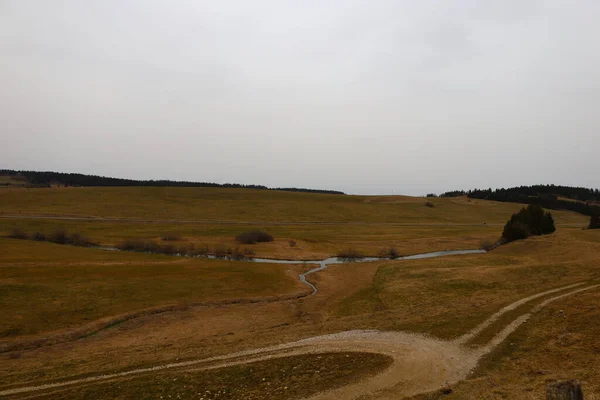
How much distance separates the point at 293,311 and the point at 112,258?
123 ft

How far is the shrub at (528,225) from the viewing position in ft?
252

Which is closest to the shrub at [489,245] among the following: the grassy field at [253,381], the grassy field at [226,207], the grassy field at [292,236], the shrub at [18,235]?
the grassy field at [292,236]

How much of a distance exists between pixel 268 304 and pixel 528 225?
65.9 metres

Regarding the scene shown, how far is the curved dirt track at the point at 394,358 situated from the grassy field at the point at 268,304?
0.86m

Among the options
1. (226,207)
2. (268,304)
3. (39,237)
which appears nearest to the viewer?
(268,304)

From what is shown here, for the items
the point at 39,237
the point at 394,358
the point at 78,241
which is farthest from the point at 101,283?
the point at 39,237

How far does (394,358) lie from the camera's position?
1981cm

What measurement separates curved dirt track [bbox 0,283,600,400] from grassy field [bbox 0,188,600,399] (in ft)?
2.82

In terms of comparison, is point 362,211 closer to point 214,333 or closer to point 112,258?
point 112,258

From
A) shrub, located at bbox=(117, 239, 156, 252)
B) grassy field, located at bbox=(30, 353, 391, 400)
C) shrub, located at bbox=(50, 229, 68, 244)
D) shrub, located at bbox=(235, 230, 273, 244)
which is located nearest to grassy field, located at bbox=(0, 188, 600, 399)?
grassy field, located at bbox=(30, 353, 391, 400)

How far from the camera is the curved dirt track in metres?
16.5

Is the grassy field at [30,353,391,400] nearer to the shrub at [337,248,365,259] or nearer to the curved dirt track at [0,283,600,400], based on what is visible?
the curved dirt track at [0,283,600,400]

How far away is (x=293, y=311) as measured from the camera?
39250mm

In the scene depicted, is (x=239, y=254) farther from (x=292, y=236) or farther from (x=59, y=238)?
(x=59, y=238)
